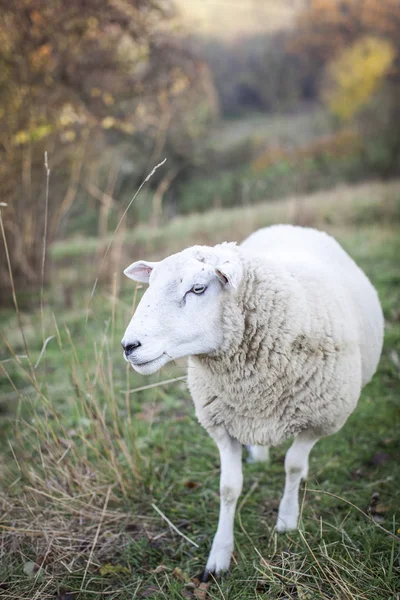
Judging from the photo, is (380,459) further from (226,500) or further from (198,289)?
(198,289)

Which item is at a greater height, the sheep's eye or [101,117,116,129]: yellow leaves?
the sheep's eye

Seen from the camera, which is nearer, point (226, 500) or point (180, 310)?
point (180, 310)

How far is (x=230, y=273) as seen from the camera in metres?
2.07

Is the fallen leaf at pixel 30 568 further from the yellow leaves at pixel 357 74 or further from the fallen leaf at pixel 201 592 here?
the yellow leaves at pixel 357 74

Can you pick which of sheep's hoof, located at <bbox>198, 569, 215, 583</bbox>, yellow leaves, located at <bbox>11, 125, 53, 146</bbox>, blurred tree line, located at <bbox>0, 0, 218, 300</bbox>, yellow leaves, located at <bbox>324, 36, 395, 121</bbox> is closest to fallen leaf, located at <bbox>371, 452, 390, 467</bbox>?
sheep's hoof, located at <bbox>198, 569, 215, 583</bbox>

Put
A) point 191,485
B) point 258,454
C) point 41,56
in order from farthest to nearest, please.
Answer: point 41,56 < point 258,454 < point 191,485

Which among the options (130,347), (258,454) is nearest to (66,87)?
(258,454)

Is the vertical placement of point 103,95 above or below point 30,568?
above

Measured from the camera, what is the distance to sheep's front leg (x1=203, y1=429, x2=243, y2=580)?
244cm

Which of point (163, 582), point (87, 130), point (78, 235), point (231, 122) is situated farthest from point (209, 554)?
point (231, 122)

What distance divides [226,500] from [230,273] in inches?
45.1

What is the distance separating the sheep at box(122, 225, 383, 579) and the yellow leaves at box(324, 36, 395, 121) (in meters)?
15.2

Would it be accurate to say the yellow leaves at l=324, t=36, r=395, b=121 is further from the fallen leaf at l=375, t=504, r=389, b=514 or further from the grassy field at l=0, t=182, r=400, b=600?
the fallen leaf at l=375, t=504, r=389, b=514

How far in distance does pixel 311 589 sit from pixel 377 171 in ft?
43.2
